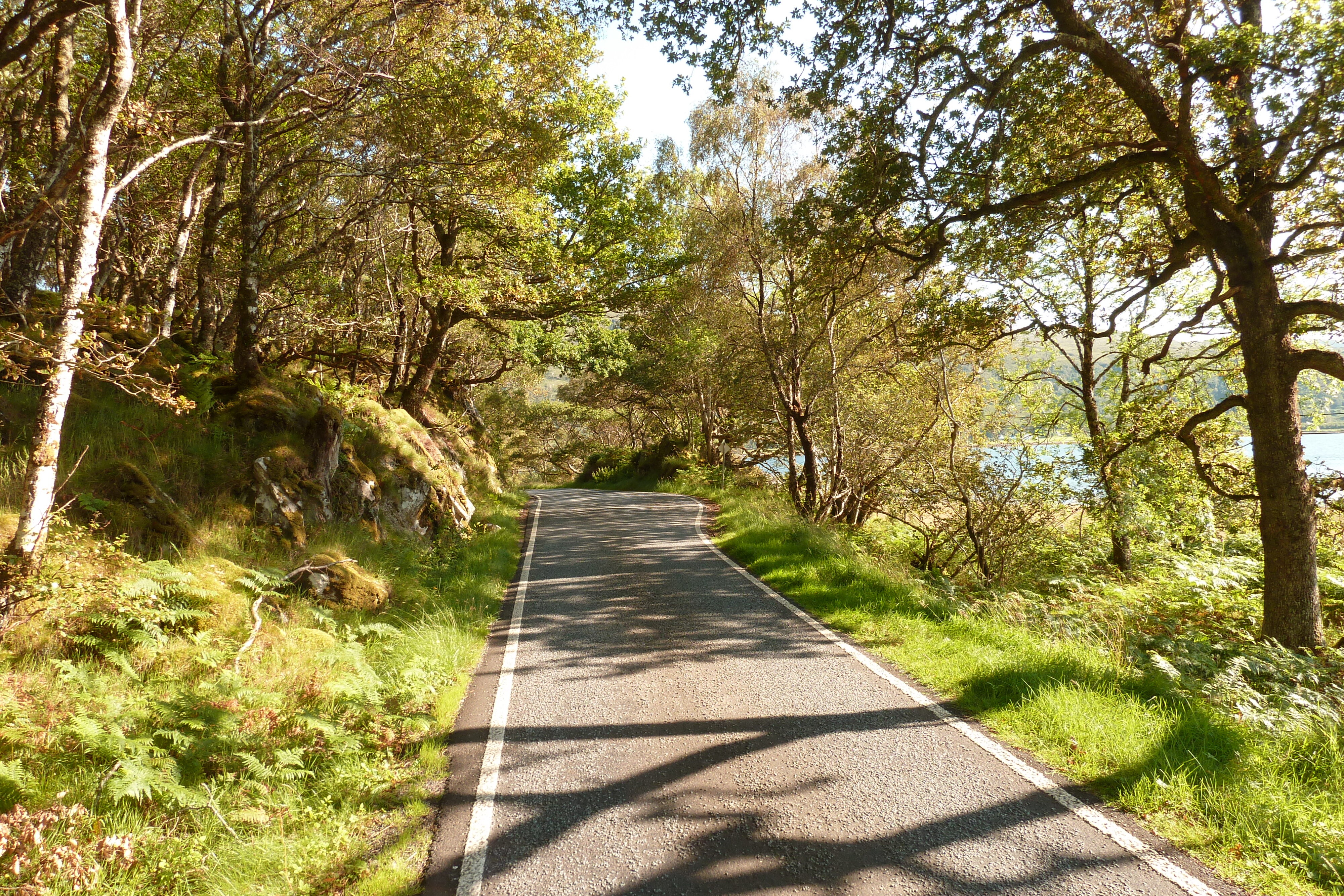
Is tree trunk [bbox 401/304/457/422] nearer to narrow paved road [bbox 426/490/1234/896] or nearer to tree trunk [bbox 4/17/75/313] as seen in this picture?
tree trunk [bbox 4/17/75/313]

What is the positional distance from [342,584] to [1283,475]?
37.0 feet

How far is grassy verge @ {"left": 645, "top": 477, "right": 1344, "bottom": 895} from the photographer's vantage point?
10.4 feet

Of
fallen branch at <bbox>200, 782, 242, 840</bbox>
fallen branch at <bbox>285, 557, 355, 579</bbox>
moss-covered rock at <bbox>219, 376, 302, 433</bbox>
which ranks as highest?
moss-covered rock at <bbox>219, 376, 302, 433</bbox>

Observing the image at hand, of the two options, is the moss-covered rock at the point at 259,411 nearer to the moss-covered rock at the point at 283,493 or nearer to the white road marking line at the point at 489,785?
the moss-covered rock at the point at 283,493

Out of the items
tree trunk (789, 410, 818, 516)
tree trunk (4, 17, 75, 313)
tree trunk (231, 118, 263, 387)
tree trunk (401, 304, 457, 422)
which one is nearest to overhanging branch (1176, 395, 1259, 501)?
tree trunk (789, 410, 818, 516)

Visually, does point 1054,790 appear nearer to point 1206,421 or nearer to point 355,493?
point 1206,421

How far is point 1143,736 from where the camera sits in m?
4.19

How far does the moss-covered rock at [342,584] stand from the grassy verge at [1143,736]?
19.4 ft

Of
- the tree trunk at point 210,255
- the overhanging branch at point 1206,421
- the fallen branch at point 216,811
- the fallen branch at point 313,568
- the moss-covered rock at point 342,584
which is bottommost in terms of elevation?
the fallen branch at point 216,811

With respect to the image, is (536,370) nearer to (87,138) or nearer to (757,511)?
(757,511)

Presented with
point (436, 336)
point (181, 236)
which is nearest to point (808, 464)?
point (436, 336)

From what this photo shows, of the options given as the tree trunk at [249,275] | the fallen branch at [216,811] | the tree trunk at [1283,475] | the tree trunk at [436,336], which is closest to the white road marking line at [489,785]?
the fallen branch at [216,811]

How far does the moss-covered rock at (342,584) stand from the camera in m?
7.01

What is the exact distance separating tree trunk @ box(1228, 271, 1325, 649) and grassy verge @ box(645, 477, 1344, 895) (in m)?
2.29
